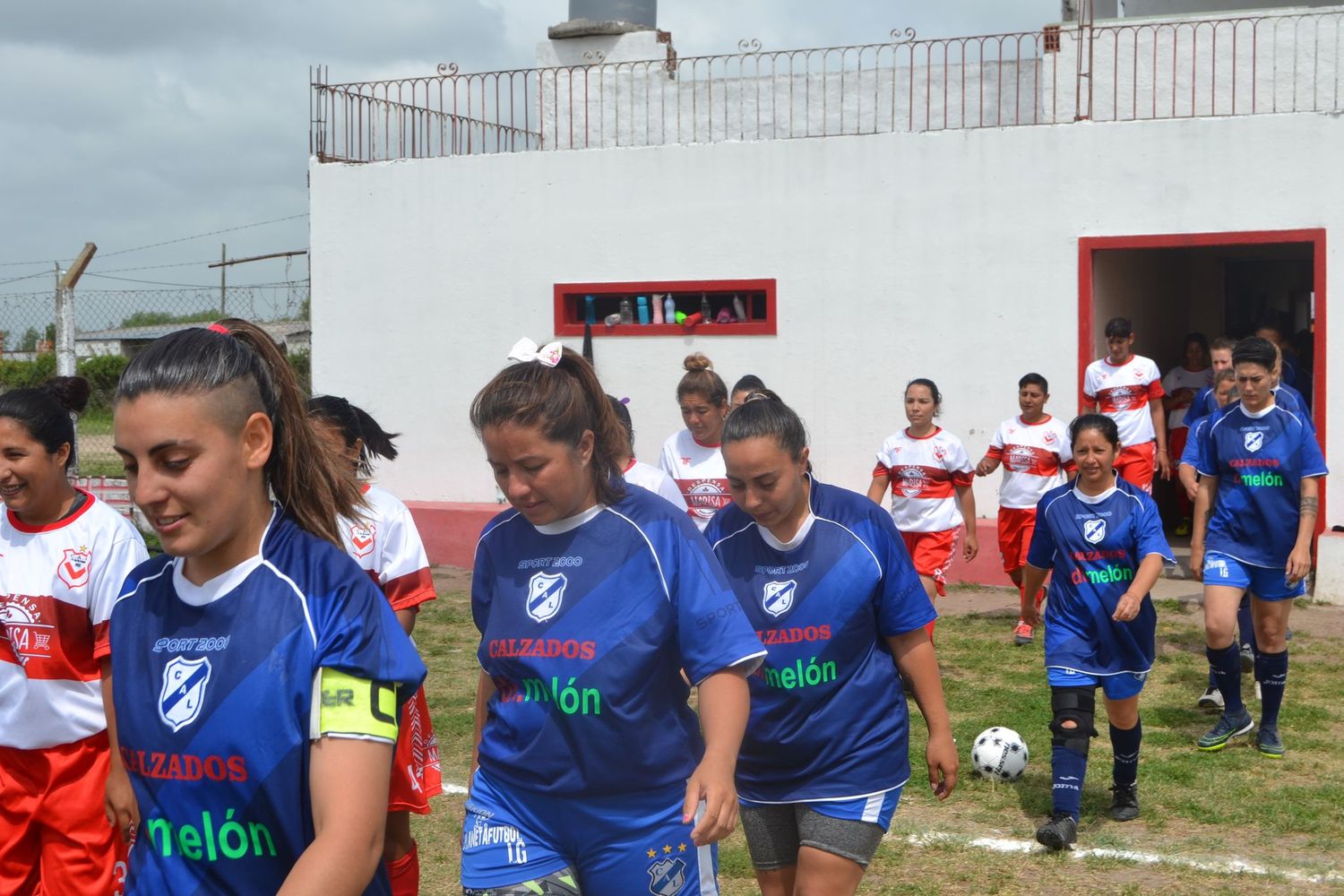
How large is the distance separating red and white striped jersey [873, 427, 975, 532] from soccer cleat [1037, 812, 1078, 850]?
3621mm

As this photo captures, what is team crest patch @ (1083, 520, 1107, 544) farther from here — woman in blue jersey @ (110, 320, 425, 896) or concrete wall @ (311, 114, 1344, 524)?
concrete wall @ (311, 114, 1344, 524)

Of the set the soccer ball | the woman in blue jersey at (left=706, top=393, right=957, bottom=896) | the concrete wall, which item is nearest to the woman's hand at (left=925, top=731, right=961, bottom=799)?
the woman in blue jersey at (left=706, top=393, right=957, bottom=896)

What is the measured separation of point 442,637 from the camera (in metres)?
10.7

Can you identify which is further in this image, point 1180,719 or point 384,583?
point 1180,719

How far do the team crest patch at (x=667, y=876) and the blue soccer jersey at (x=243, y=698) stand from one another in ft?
3.57

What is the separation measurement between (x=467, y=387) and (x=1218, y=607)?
28.0 ft

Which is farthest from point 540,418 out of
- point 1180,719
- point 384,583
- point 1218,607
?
point 1180,719

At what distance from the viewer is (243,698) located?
7.44 feet

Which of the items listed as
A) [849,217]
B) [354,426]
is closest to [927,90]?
[849,217]

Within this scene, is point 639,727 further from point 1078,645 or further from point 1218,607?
point 1218,607

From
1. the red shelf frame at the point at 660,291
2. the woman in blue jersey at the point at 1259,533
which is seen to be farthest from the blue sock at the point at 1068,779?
the red shelf frame at the point at 660,291

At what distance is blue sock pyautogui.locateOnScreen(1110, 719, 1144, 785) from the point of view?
6207mm

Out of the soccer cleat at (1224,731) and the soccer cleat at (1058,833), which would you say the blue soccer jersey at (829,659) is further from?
the soccer cleat at (1224,731)

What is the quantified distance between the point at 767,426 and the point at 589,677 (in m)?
1.08
